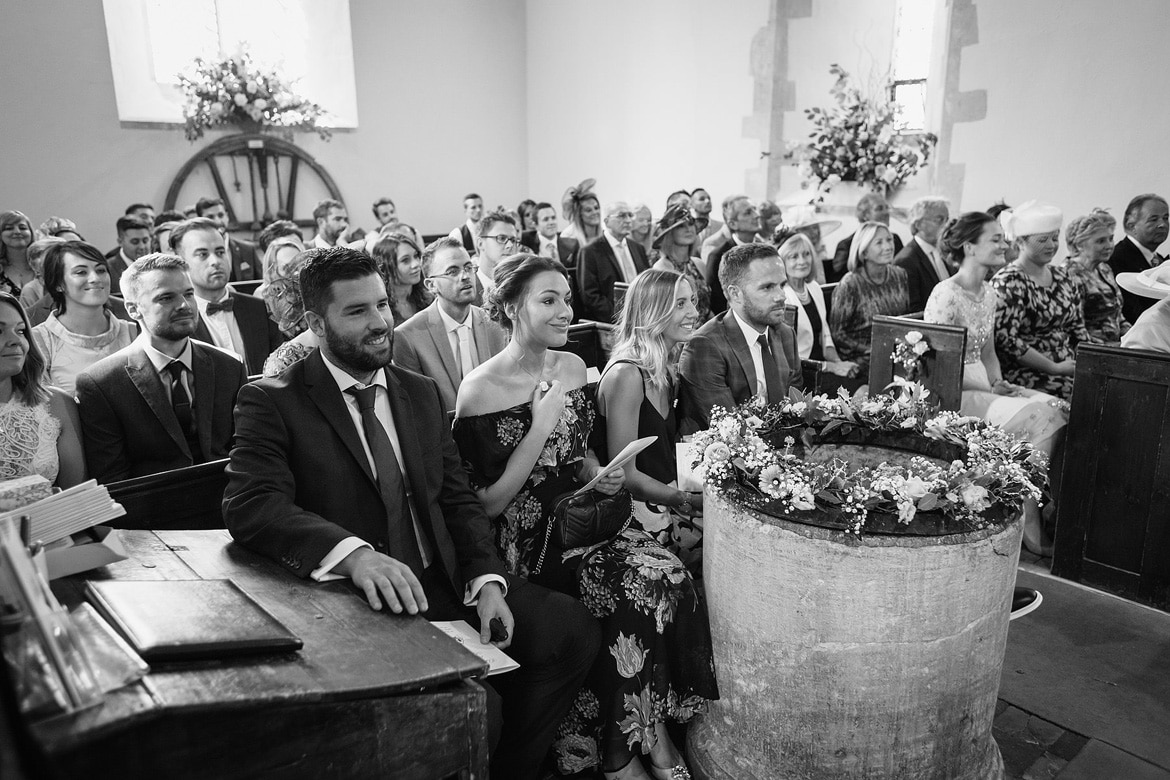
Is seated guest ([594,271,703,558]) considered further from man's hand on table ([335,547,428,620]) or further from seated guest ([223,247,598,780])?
man's hand on table ([335,547,428,620])

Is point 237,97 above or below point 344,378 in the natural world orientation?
above

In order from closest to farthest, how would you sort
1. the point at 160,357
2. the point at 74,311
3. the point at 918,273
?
1. the point at 160,357
2. the point at 74,311
3. the point at 918,273

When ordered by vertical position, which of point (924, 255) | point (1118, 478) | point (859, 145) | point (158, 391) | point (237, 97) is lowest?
point (1118, 478)

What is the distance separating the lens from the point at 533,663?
2.27 meters

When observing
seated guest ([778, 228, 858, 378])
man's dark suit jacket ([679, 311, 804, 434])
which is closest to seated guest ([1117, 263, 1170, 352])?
man's dark suit jacket ([679, 311, 804, 434])

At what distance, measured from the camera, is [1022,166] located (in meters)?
7.75

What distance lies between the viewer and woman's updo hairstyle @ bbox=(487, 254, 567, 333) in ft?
9.64

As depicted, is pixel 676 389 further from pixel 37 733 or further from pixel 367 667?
pixel 37 733

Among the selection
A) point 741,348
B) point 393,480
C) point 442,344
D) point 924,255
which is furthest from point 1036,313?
point 393,480

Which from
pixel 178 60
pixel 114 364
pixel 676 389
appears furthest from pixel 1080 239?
pixel 178 60

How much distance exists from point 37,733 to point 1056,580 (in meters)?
3.97

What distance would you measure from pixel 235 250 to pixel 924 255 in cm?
603

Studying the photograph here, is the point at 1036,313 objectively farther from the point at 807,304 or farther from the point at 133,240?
the point at 133,240

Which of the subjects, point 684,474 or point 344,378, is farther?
point 684,474
